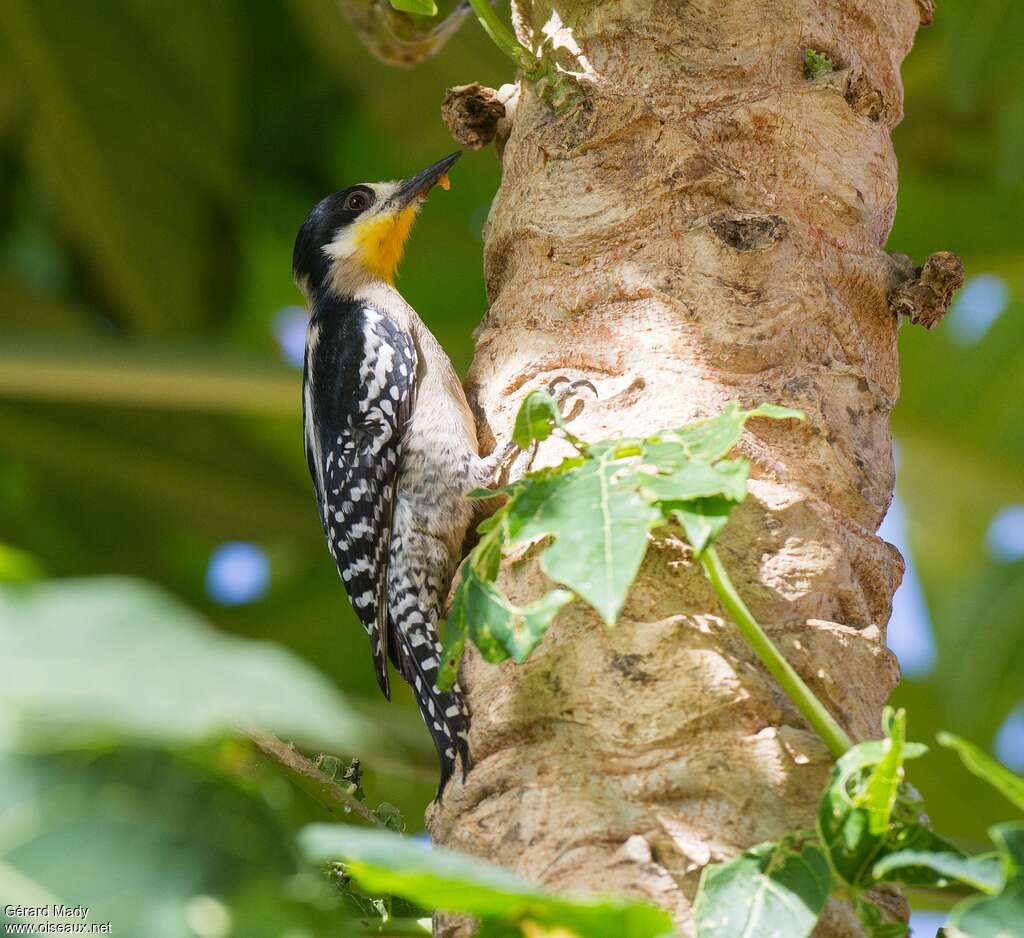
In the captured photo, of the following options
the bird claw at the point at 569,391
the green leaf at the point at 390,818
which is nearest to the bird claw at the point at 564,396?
the bird claw at the point at 569,391

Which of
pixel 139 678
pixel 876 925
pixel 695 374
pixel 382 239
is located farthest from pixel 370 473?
pixel 139 678

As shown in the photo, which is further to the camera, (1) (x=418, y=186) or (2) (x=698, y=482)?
(1) (x=418, y=186)

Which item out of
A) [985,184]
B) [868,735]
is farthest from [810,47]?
[985,184]

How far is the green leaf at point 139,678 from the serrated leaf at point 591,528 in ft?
1.66

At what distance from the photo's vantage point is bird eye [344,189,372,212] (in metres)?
4.34

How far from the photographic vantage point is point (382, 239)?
4.26m

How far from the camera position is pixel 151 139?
6008 millimetres

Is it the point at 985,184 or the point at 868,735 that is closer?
Answer: the point at 868,735

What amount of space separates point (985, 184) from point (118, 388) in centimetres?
373

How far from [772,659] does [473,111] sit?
1686mm

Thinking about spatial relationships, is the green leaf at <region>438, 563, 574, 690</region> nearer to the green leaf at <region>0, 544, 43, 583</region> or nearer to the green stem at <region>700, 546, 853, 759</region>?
the green stem at <region>700, 546, 853, 759</region>

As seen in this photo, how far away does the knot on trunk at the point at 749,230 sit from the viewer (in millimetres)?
2438

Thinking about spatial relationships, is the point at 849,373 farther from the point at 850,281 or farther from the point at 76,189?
the point at 76,189

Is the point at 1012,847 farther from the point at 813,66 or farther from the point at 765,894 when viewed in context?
the point at 813,66
